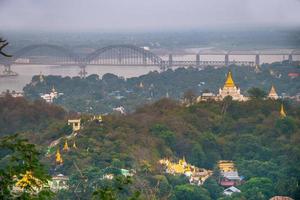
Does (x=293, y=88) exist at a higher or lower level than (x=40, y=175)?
lower

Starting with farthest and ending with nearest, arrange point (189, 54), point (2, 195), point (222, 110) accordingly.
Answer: point (189, 54) → point (222, 110) → point (2, 195)

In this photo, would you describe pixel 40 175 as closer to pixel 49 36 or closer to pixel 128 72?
pixel 49 36

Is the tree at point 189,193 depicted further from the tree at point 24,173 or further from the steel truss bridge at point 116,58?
the steel truss bridge at point 116,58

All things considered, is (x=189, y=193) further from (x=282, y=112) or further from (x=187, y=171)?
(x=282, y=112)

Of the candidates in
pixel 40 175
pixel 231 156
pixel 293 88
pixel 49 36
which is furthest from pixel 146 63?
pixel 40 175

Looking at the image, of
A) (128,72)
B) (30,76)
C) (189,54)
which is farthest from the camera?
(189,54)

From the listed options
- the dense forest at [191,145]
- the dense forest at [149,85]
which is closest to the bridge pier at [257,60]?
the dense forest at [149,85]

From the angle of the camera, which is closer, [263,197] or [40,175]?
Result: [40,175]
